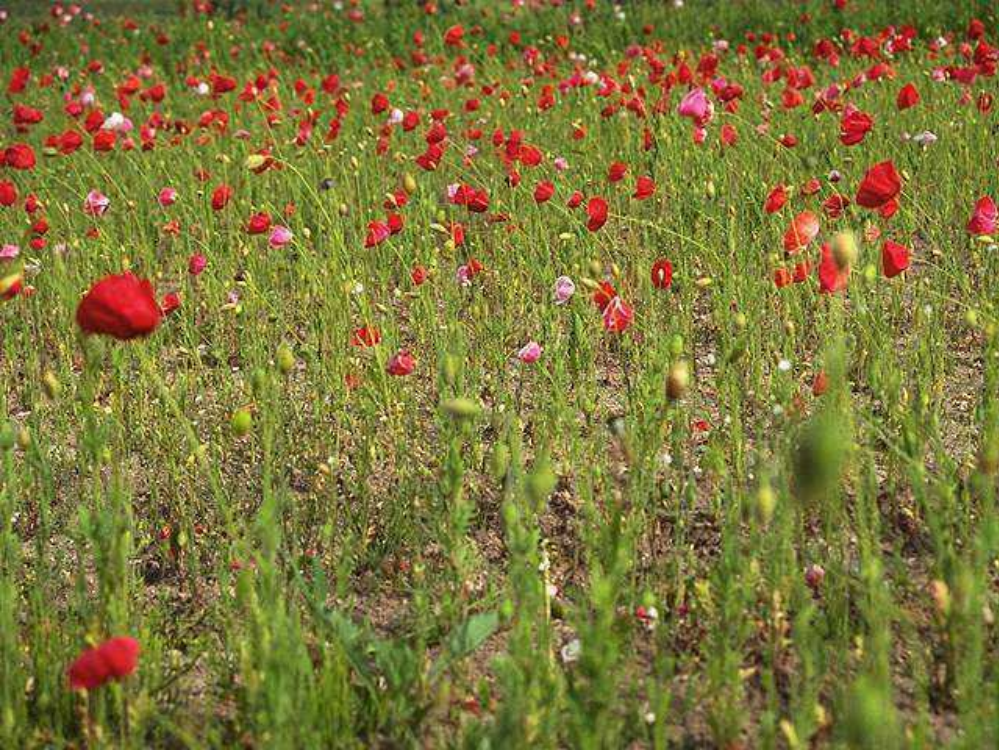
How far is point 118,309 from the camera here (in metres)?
1.79

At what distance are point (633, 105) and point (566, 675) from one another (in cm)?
278

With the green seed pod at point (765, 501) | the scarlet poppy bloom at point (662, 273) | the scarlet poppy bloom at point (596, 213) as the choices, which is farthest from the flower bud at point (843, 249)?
the scarlet poppy bloom at point (596, 213)

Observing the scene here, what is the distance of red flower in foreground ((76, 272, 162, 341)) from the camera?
1786 mm

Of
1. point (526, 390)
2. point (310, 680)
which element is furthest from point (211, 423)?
point (310, 680)

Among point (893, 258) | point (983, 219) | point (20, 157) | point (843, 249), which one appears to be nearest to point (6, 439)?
point (843, 249)

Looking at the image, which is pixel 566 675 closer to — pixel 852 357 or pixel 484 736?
pixel 484 736

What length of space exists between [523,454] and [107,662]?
1.41 metres

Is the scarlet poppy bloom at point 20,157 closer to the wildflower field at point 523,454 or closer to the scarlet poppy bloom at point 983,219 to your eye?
the wildflower field at point 523,454

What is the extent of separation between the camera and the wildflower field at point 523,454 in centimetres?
181

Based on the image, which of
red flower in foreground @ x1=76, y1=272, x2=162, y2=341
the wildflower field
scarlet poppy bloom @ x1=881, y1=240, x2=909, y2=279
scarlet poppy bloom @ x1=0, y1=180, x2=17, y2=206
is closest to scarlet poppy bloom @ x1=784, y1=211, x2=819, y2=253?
the wildflower field

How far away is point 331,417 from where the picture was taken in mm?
2988

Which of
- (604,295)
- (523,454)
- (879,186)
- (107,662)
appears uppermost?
(879,186)

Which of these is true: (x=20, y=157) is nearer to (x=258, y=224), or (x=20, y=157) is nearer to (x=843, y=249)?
(x=258, y=224)

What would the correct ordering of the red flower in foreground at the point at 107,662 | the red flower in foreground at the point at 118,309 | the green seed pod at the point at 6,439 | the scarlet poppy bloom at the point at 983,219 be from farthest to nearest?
1. the scarlet poppy bloom at the point at 983,219
2. the green seed pod at the point at 6,439
3. the red flower in foreground at the point at 118,309
4. the red flower in foreground at the point at 107,662
